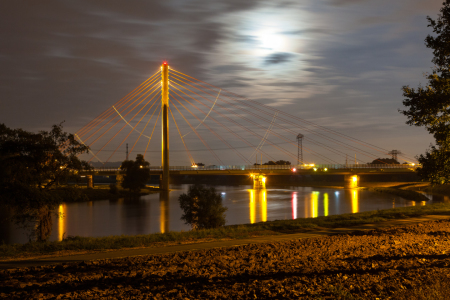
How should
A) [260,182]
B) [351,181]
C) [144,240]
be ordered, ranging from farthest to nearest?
1. [260,182]
2. [351,181]
3. [144,240]

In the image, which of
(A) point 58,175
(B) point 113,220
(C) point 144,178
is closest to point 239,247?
(A) point 58,175

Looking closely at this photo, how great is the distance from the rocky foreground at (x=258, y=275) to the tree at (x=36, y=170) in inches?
403

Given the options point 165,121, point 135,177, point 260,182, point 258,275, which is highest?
point 165,121

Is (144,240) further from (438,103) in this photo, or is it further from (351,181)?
(351,181)

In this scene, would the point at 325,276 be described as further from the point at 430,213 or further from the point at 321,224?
the point at 430,213

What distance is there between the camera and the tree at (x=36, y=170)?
17141 mm

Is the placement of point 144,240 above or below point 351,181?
below

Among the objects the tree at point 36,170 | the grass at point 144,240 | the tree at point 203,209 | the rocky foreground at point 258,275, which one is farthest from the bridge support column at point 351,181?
the rocky foreground at point 258,275

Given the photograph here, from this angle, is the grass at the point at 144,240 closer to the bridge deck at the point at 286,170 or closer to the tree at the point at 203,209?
the tree at the point at 203,209

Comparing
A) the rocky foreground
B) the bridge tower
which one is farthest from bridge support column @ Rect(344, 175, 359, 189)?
the rocky foreground

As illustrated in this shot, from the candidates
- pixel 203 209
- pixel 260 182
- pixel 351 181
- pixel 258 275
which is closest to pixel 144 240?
pixel 258 275

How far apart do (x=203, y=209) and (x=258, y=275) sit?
20560 millimetres

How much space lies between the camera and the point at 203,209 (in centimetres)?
2798

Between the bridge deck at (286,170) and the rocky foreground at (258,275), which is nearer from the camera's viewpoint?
the rocky foreground at (258,275)
